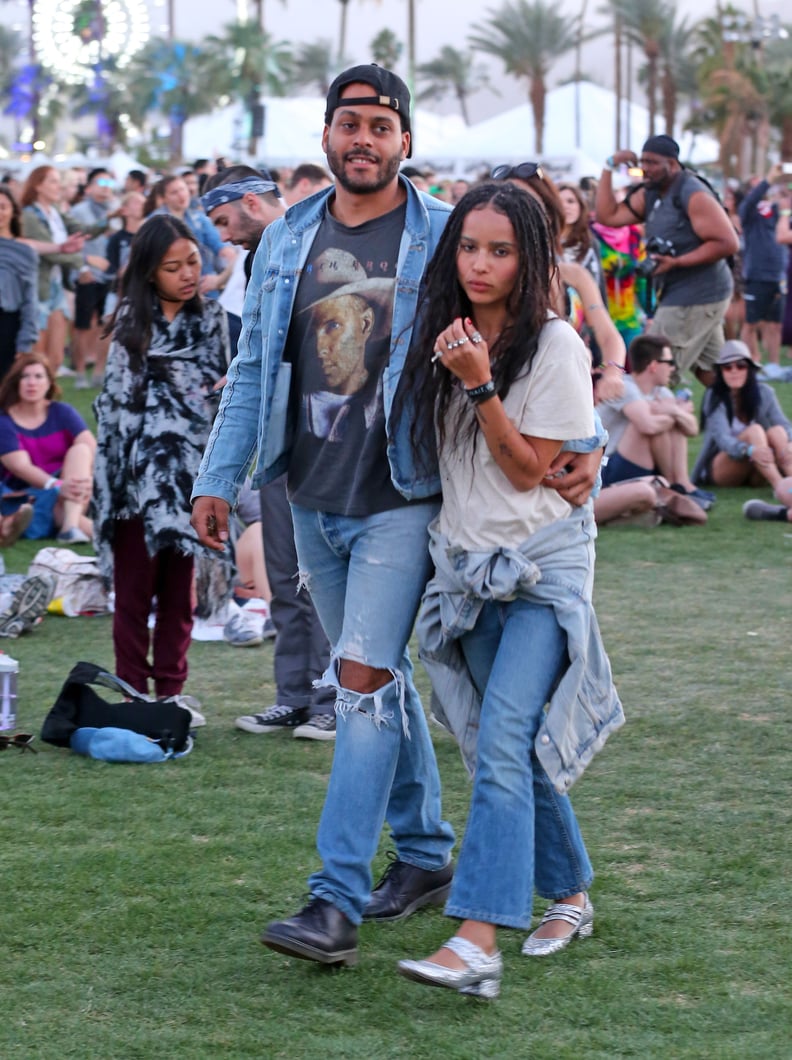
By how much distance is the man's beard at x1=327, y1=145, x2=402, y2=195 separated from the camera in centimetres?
375

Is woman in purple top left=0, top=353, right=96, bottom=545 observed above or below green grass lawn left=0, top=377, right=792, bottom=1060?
above

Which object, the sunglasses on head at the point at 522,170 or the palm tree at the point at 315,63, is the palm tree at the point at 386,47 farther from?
the sunglasses on head at the point at 522,170

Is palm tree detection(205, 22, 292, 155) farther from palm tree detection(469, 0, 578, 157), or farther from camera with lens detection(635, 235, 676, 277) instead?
camera with lens detection(635, 235, 676, 277)

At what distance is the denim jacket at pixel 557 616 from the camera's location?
3555mm

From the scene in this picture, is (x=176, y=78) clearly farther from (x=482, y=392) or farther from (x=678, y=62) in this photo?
(x=482, y=392)

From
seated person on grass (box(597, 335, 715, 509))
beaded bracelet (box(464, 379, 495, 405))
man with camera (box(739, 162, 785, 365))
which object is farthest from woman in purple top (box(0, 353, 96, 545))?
man with camera (box(739, 162, 785, 365))

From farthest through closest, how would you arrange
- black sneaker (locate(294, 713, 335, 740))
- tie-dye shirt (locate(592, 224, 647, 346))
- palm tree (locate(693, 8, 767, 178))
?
1. palm tree (locate(693, 8, 767, 178))
2. tie-dye shirt (locate(592, 224, 647, 346))
3. black sneaker (locate(294, 713, 335, 740))

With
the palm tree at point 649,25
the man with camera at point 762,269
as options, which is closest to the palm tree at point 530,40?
the palm tree at point 649,25

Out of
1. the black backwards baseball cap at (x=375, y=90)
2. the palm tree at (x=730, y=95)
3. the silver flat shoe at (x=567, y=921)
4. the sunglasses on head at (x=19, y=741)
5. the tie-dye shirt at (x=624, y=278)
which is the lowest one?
the sunglasses on head at (x=19, y=741)

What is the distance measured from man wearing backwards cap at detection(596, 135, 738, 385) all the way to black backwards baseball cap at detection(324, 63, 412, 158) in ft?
22.8

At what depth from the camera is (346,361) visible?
3771mm

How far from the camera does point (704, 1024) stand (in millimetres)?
3410

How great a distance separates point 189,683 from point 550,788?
329 centimetres

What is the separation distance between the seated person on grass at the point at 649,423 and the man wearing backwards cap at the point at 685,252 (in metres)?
0.44
